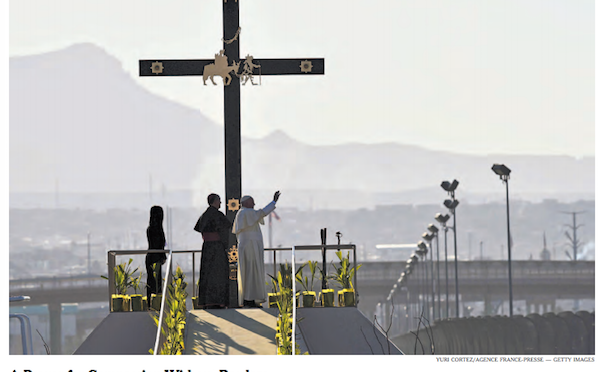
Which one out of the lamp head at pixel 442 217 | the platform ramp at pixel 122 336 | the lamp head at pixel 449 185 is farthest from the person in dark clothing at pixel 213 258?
the lamp head at pixel 442 217

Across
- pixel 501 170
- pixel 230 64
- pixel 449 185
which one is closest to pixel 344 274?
pixel 230 64

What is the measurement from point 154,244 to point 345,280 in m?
3.57

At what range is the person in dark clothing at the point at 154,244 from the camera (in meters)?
18.7

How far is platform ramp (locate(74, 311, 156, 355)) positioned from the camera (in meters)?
16.8

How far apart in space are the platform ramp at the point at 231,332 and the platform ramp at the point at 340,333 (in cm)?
62

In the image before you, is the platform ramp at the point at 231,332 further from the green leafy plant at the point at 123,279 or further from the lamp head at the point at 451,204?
the lamp head at the point at 451,204

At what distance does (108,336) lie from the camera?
17.3m

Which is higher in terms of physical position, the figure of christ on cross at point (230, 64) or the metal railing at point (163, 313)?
the figure of christ on cross at point (230, 64)

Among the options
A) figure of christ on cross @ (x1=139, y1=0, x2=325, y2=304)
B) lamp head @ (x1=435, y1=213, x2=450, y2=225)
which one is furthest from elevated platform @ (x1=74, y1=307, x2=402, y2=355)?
lamp head @ (x1=435, y1=213, x2=450, y2=225)

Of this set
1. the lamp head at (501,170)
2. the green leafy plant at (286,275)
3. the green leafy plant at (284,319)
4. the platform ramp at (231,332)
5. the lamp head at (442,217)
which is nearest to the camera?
the green leafy plant at (284,319)

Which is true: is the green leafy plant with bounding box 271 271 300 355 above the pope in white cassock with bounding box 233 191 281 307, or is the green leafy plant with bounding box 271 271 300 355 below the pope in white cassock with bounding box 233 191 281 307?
below

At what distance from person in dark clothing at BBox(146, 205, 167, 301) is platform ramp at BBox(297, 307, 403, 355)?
2727 millimetres

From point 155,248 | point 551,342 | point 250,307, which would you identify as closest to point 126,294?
point 155,248

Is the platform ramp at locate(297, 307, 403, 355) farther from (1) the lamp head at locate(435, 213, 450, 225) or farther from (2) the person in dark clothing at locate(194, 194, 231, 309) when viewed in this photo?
(1) the lamp head at locate(435, 213, 450, 225)
